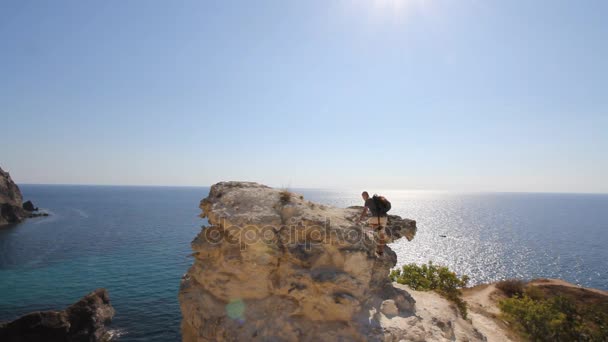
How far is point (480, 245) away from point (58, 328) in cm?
9035

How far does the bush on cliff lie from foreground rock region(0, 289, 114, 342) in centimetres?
3696

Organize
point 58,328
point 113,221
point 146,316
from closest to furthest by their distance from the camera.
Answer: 1. point 58,328
2. point 146,316
3. point 113,221

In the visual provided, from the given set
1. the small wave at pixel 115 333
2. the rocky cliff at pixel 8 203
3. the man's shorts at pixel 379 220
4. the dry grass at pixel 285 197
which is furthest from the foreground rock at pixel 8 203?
the man's shorts at pixel 379 220

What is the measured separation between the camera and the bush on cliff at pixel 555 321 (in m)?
19.0

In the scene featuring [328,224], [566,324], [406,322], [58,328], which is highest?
[328,224]

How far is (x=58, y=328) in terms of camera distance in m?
25.3

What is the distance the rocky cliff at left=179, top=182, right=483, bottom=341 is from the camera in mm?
10891

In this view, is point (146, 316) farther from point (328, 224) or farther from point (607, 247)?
point (607, 247)

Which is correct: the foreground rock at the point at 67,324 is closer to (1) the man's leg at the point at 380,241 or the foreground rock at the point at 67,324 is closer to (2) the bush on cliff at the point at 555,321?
(1) the man's leg at the point at 380,241

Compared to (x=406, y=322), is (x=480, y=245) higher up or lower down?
lower down

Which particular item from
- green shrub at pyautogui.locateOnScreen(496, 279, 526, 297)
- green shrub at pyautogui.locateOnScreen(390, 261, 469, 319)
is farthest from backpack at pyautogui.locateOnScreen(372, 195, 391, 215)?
green shrub at pyautogui.locateOnScreen(496, 279, 526, 297)

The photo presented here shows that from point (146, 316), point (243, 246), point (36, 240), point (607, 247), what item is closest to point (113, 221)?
point (36, 240)

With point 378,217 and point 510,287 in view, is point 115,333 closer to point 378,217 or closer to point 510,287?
point 378,217

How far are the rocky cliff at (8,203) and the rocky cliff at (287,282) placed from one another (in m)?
105
